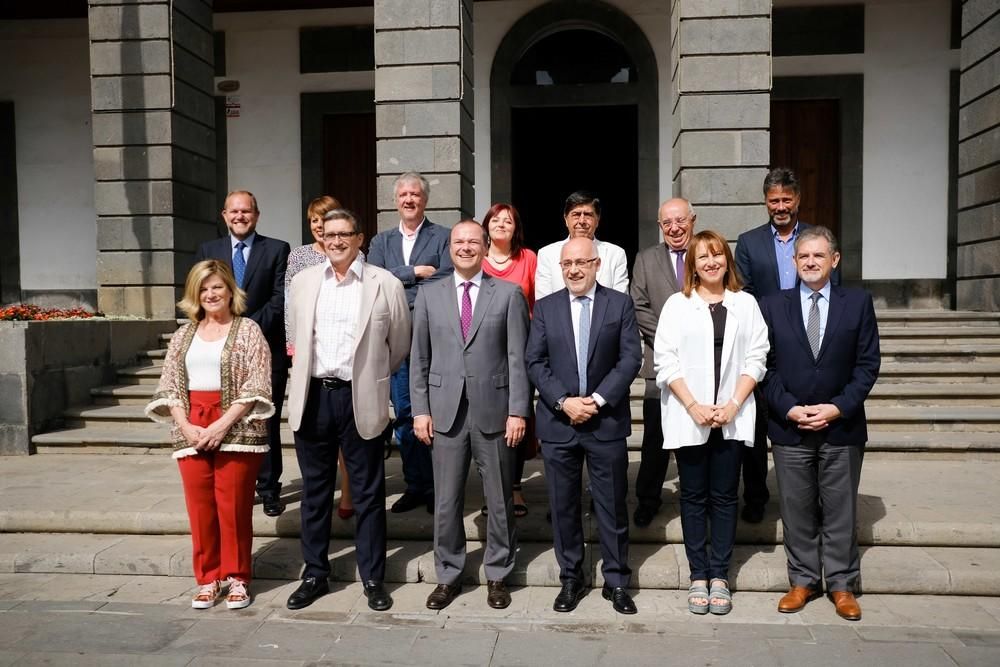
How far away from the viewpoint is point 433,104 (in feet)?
29.6

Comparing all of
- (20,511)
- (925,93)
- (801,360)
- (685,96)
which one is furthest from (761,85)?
(20,511)

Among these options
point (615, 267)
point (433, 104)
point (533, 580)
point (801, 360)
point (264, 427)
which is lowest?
point (533, 580)

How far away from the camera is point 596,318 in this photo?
175 inches

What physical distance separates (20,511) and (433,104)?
563 cm

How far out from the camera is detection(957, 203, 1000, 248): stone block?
9352mm

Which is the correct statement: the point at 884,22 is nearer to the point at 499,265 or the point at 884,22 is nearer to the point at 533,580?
the point at 499,265

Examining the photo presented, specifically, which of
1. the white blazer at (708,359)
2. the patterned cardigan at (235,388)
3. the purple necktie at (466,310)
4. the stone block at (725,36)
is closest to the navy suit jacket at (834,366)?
the white blazer at (708,359)

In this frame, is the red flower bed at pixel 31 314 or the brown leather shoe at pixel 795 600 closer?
the brown leather shoe at pixel 795 600

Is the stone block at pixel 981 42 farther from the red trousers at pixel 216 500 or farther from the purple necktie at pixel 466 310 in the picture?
the red trousers at pixel 216 500

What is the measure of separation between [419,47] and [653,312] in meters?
5.16


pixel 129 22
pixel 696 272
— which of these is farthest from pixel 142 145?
pixel 696 272

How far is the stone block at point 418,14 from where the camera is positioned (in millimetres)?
8961

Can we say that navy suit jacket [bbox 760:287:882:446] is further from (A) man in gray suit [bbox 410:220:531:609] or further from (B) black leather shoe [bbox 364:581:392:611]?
(B) black leather shoe [bbox 364:581:392:611]

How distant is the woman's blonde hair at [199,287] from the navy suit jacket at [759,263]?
10.1 feet
